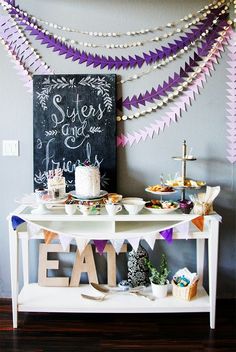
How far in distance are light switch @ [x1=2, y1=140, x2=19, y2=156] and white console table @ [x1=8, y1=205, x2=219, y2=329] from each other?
0.41 m

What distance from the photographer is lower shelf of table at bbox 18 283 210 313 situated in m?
2.16

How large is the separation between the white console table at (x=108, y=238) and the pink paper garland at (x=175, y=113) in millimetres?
509

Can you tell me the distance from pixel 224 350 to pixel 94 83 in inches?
65.9

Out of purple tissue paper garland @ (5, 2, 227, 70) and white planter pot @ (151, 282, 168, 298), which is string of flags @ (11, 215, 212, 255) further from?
purple tissue paper garland @ (5, 2, 227, 70)

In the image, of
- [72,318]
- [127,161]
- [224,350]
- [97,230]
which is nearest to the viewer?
[224,350]

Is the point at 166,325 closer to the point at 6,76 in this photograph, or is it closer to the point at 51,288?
the point at 51,288

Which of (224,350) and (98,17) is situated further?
Result: (98,17)

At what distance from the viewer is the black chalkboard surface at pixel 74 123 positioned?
2.40 meters

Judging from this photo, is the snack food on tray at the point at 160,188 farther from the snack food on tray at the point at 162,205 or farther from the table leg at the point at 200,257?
the table leg at the point at 200,257

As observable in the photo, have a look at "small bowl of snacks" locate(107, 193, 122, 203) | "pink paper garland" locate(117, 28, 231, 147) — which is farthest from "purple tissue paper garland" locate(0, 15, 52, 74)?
"small bowl of snacks" locate(107, 193, 122, 203)

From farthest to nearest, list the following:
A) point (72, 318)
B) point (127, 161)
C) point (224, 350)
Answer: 1. point (127, 161)
2. point (72, 318)
3. point (224, 350)

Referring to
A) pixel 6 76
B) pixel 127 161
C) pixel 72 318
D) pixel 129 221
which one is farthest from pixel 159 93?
pixel 72 318

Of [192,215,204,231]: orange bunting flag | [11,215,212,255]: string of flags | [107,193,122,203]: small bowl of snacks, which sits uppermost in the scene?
[107,193,122,203]: small bowl of snacks

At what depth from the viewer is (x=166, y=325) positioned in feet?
7.38
